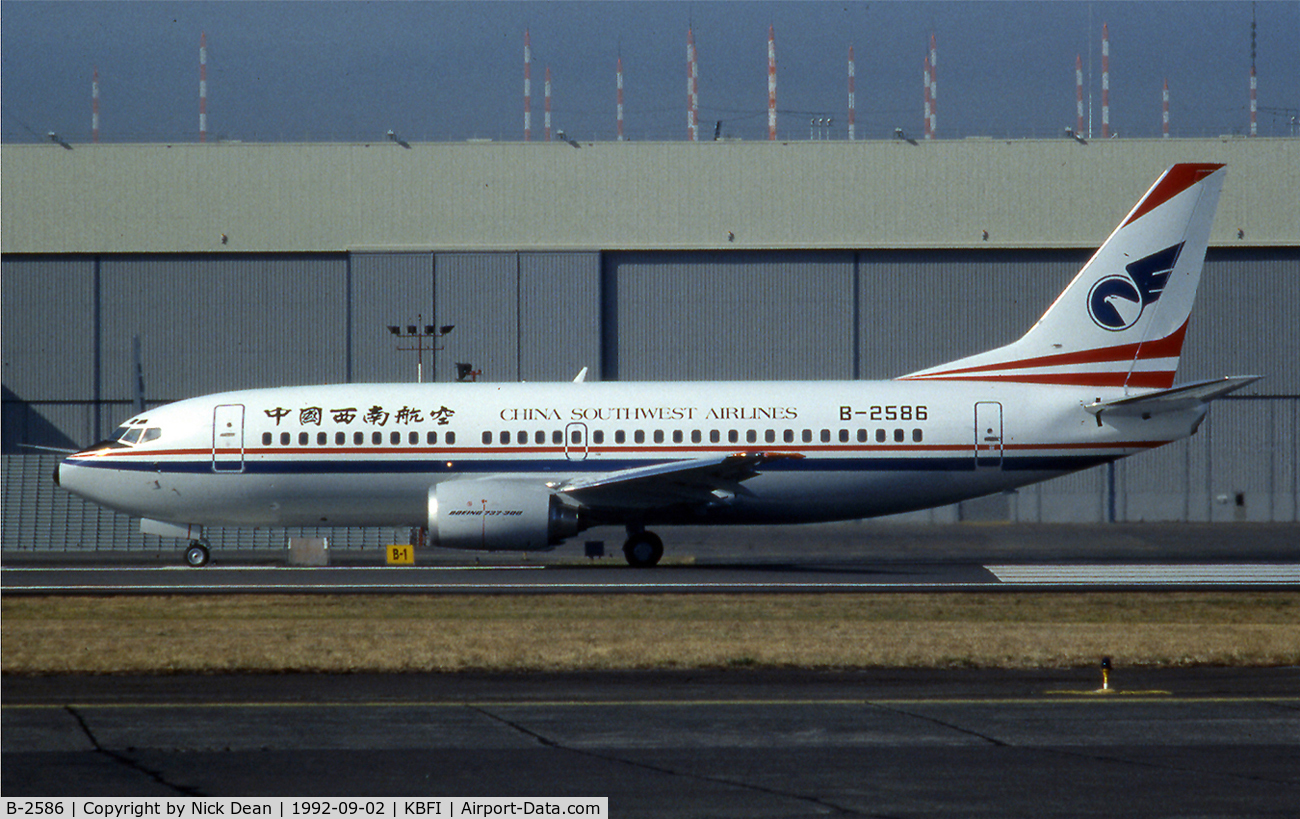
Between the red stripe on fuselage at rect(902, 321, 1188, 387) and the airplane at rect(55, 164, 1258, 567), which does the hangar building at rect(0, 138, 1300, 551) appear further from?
the airplane at rect(55, 164, 1258, 567)

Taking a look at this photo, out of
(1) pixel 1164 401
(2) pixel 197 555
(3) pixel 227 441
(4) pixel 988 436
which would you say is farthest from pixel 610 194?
(1) pixel 1164 401

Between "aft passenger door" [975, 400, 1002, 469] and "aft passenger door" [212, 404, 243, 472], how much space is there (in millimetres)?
15312

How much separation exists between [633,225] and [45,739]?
3881cm

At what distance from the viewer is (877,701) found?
1330 centimetres

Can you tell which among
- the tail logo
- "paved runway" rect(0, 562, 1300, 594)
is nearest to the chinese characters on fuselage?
"paved runway" rect(0, 562, 1300, 594)

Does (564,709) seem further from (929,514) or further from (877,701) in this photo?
(929,514)

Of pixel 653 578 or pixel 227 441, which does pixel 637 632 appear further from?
pixel 227 441

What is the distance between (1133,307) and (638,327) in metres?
22.0

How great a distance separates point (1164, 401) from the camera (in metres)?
28.1

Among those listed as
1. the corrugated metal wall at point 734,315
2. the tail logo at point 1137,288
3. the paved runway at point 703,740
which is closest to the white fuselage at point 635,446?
the tail logo at point 1137,288

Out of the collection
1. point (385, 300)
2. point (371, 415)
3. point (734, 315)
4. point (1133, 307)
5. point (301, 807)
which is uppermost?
point (385, 300)

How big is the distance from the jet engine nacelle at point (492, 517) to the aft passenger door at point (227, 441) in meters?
4.70

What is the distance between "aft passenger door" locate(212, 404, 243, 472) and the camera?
29094 mm

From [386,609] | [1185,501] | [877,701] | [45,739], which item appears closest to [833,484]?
[386,609]
